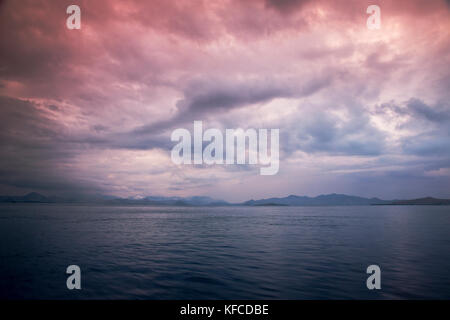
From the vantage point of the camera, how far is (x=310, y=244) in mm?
31219

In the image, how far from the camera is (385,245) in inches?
1211

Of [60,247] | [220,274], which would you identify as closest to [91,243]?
[60,247]
